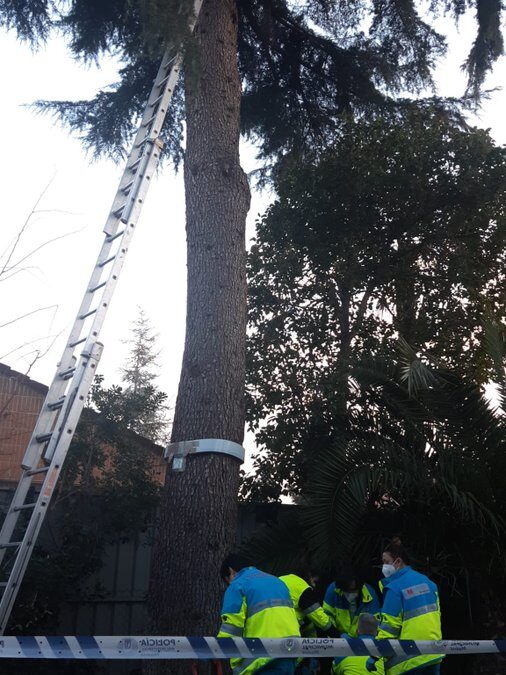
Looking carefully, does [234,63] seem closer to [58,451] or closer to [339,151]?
[339,151]

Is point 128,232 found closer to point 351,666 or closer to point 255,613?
point 255,613

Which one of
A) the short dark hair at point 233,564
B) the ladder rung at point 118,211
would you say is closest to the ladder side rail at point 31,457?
the ladder rung at point 118,211

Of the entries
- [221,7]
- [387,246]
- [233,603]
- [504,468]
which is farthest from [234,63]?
[233,603]

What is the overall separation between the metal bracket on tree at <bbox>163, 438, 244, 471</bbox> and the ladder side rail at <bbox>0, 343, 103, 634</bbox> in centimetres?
101

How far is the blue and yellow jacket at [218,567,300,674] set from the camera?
4500mm

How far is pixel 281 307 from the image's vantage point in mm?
11828

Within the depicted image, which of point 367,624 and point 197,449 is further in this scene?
point 197,449

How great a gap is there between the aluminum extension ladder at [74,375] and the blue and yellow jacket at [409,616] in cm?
256

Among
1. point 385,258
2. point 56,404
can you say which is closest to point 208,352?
point 56,404

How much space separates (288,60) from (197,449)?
6.30m

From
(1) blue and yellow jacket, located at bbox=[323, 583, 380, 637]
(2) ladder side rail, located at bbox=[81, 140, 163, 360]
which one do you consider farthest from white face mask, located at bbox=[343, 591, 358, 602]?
(2) ladder side rail, located at bbox=[81, 140, 163, 360]

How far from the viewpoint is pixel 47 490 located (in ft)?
18.4

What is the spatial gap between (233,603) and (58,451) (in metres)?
1.93

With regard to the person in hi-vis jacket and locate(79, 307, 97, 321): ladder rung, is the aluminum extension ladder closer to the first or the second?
locate(79, 307, 97, 321): ladder rung
